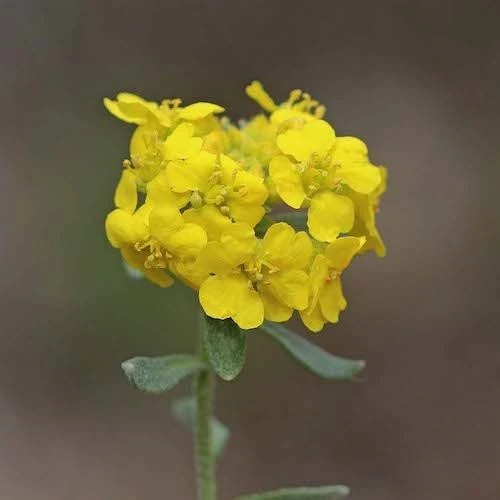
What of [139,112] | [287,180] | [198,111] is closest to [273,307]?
[287,180]

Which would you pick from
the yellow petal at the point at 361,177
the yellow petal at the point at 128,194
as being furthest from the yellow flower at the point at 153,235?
the yellow petal at the point at 361,177

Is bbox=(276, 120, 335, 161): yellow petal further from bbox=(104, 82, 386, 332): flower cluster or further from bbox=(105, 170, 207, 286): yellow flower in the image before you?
bbox=(105, 170, 207, 286): yellow flower

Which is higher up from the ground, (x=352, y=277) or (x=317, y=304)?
(x=352, y=277)

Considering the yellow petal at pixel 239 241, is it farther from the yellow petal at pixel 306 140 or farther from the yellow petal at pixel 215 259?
the yellow petal at pixel 306 140

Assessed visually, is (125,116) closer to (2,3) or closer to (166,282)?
(166,282)

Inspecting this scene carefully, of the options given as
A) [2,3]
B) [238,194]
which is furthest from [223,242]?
[2,3]
